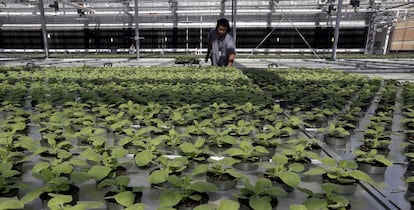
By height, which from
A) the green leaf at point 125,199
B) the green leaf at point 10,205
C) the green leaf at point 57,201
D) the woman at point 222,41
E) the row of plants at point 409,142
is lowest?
the row of plants at point 409,142

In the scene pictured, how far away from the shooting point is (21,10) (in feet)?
64.0

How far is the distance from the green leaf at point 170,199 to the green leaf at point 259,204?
235mm

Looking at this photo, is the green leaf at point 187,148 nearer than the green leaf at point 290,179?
No

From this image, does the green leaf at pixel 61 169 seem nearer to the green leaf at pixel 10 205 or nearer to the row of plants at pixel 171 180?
the row of plants at pixel 171 180

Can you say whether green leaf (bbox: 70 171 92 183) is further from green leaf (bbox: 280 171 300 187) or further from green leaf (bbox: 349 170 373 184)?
green leaf (bbox: 349 170 373 184)

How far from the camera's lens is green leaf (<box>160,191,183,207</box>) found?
37.6 inches

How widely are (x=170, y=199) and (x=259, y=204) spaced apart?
11.2 inches

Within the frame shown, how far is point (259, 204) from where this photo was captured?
3.06 feet

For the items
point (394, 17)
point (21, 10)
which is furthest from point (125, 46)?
point (394, 17)

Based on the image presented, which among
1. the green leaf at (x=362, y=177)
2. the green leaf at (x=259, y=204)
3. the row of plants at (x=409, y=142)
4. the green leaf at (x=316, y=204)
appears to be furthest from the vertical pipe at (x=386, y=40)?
the green leaf at (x=259, y=204)

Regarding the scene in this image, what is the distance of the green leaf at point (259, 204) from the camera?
36.1 inches

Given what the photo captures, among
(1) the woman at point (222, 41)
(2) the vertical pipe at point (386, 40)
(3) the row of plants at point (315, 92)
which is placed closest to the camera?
(3) the row of plants at point (315, 92)

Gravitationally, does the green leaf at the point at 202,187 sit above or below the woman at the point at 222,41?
below

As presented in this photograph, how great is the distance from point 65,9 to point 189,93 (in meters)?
19.7
